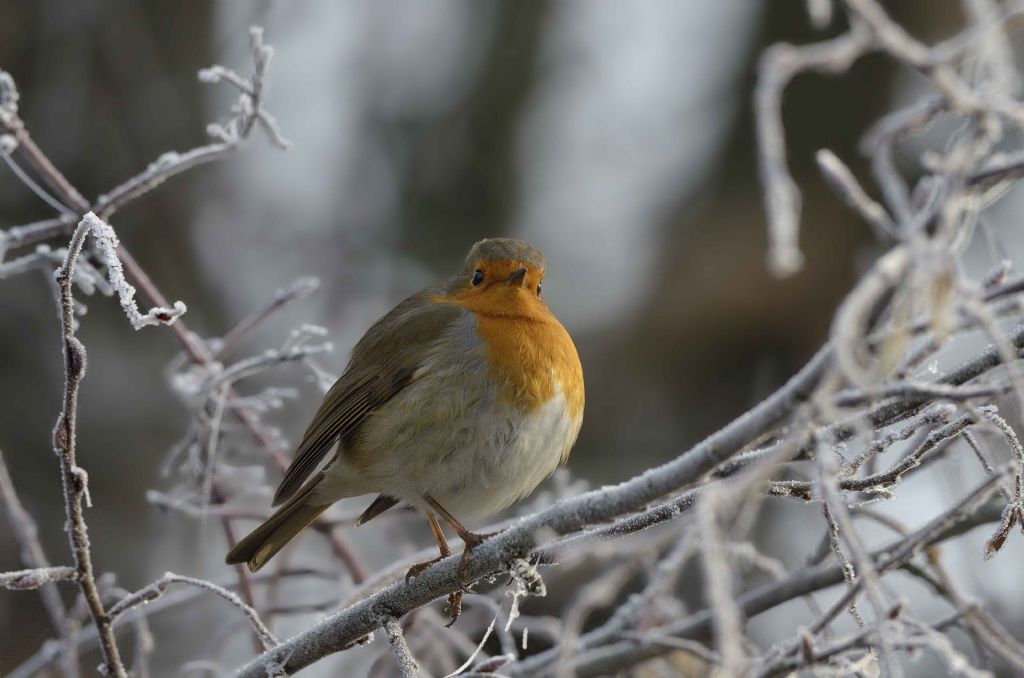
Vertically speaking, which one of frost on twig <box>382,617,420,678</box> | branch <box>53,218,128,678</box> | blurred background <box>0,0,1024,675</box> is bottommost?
frost on twig <box>382,617,420,678</box>

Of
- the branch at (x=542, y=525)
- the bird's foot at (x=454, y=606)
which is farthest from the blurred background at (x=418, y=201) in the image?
the branch at (x=542, y=525)

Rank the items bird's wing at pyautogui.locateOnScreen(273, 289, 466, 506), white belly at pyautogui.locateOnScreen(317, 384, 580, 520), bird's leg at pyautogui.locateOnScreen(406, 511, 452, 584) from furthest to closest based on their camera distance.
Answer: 1. bird's wing at pyautogui.locateOnScreen(273, 289, 466, 506)
2. white belly at pyautogui.locateOnScreen(317, 384, 580, 520)
3. bird's leg at pyautogui.locateOnScreen(406, 511, 452, 584)

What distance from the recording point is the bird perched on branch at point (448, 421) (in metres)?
3.10

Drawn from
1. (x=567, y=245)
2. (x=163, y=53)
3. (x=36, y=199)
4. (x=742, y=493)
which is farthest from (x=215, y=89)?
(x=742, y=493)

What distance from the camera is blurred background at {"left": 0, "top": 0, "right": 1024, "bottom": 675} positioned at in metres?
5.26

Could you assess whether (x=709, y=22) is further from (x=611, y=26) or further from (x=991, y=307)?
(x=991, y=307)

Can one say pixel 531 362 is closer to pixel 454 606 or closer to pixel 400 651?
pixel 454 606

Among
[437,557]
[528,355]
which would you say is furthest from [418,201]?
[437,557]

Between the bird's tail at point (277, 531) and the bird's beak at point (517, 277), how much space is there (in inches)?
34.4

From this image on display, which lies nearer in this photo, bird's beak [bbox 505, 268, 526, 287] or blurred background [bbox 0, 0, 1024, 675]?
bird's beak [bbox 505, 268, 526, 287]

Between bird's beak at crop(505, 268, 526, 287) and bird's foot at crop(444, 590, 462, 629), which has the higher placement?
bird's beak at crop(505, 268, 526, 287)

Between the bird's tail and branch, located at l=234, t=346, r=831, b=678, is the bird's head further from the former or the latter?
branch, located at l=234, t=346, r=831, b=678

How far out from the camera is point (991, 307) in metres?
1.08

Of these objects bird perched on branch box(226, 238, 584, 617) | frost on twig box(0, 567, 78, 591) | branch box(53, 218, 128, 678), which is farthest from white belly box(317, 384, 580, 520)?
frost on twig box(0, 567, 78, 591)
